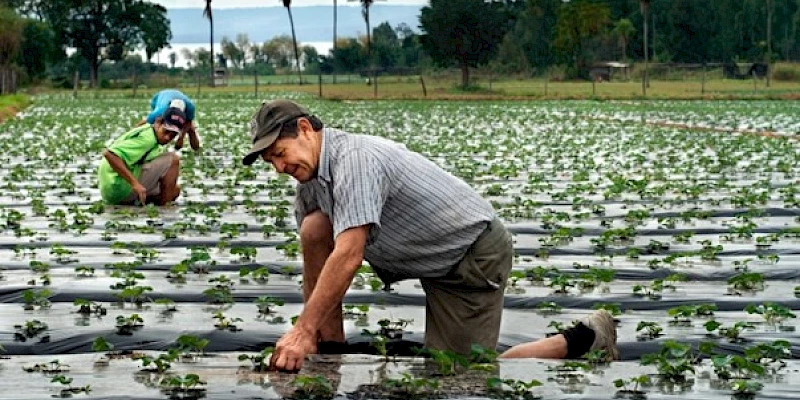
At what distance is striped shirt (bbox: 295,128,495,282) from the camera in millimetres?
5215

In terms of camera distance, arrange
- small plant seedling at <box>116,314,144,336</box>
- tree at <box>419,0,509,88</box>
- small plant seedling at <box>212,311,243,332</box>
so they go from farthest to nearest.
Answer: tree at <box>419,0,509,88</box> < small plant seedling at <box>212,311,243,332</box> < small plant seedling at <box>116,314,144,336</box>

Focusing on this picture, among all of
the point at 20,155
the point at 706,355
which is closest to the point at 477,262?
the point at 706,355

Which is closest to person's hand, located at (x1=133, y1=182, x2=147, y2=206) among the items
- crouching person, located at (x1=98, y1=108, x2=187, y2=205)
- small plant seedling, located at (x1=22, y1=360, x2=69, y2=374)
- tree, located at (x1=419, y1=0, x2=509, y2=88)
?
crouching person, located at (x1=98, y1=108, x2=187, y2=205)

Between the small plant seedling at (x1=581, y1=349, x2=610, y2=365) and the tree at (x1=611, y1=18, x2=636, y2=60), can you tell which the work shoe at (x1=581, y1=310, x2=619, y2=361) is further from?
the tree at (x1=611, y1=18, x2=636, y2=60)

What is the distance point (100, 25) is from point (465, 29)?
35944mm

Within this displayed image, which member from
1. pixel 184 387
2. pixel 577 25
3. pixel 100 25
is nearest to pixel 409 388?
pixel 184 387

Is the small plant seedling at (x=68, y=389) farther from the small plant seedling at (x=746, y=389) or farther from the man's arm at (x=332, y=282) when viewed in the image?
the small plant seedling at (x=746, y=389)

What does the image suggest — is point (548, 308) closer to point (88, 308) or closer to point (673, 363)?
point (673, 363)

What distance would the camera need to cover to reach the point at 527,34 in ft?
289

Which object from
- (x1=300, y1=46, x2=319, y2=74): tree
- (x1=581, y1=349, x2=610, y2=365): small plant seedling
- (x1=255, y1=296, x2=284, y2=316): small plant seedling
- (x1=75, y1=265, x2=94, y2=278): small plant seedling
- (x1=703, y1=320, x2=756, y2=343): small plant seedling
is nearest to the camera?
(x1=581, y1=349, x2=610, y2=365): small plant seedling

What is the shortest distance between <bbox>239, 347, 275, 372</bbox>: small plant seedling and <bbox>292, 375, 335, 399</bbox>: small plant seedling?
0.95 feet

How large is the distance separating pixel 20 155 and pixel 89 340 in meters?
13.4

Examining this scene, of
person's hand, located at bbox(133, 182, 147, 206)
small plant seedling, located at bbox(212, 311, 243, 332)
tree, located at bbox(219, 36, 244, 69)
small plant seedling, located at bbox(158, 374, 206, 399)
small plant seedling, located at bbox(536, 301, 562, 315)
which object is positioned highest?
tree, located at bbox(219, 36, 244, 69)

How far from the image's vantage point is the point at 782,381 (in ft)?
18.0
